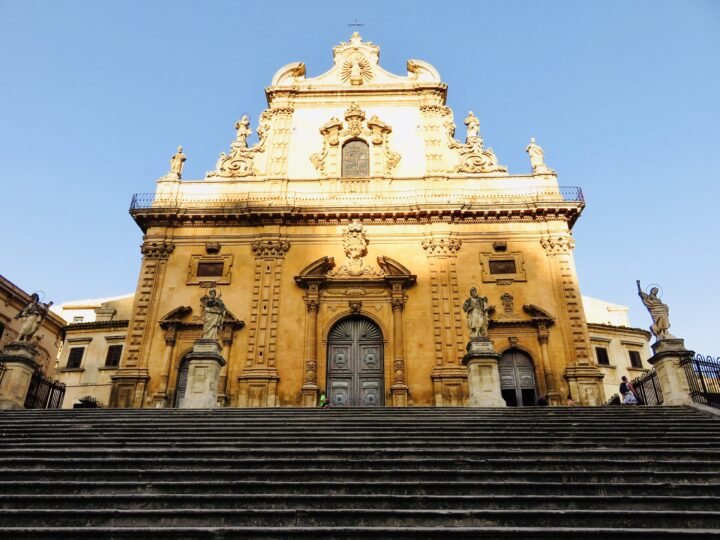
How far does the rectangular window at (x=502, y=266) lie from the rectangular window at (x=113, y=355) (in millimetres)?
20676

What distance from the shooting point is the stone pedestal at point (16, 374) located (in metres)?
13.4

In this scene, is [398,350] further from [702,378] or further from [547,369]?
[702,378]

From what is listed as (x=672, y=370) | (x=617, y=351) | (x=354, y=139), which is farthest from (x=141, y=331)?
(x=617, y=351)

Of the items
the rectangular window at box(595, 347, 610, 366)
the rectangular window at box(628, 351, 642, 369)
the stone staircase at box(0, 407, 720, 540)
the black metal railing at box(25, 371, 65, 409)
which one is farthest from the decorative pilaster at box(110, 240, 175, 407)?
the rectangular window at box(628, 351, 642, 369)

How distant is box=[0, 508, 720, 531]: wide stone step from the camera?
5633mm

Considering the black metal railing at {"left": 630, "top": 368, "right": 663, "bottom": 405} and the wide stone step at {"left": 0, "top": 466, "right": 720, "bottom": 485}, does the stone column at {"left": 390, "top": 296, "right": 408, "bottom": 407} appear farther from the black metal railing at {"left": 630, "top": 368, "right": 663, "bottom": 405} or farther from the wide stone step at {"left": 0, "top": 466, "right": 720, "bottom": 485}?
the wide stone step at {"left": 0, "top": 466, "right": 720, "bottom": 485}

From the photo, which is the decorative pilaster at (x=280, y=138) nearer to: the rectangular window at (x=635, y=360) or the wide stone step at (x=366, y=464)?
the wide stone step at (x=366, y=464)

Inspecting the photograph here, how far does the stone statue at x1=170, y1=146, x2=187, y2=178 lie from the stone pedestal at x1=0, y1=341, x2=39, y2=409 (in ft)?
32.7

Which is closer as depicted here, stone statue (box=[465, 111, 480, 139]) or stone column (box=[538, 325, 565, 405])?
stone column (box=[538, 325, 565, 405])

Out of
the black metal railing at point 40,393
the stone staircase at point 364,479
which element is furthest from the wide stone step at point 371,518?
the black metal railing at point 40,393

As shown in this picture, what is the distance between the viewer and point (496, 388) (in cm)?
1340

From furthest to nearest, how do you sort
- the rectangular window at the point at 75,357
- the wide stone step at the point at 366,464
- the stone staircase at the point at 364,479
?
the rectangular window at the point at 75,357 → the wide stone step at the point at 366,464 → the stone staircase at the point at 364,479

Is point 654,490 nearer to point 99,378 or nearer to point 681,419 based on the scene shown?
point 681,419

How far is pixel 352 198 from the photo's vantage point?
68.9 ft
